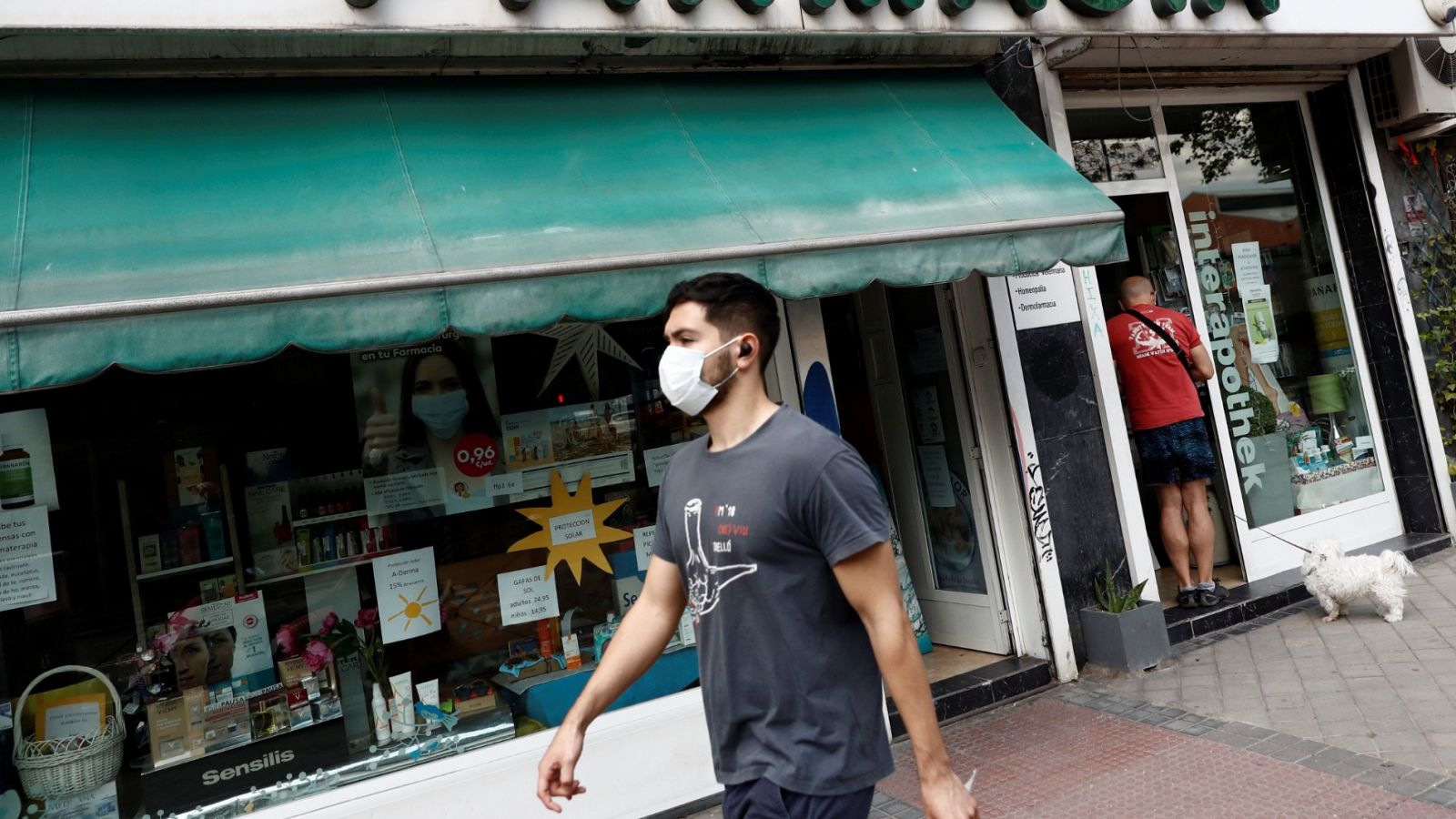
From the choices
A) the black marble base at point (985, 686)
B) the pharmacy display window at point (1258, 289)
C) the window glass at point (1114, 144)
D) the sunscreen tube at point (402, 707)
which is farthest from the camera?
the pharmacy display window at point (1258, 289)

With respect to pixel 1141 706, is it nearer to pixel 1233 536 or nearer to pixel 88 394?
pixel 1233 536

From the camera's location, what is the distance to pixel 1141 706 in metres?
5.03

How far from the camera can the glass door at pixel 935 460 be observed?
5.89m

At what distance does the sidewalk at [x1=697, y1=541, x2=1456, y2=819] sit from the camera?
12.7ft

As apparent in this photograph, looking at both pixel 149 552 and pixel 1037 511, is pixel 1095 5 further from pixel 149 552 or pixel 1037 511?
pixel 149 552

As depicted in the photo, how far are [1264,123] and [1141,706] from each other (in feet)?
16.5

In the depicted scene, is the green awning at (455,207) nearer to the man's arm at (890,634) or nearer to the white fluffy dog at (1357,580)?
the man's arm at (890,634)

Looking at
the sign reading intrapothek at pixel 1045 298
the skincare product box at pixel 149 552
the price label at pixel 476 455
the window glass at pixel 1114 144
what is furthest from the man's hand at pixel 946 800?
the window glass at pixel 1114 144

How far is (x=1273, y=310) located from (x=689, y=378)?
675 centimetres

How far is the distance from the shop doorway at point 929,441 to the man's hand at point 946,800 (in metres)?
3.94

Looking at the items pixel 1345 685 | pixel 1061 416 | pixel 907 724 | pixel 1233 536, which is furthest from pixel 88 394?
pixel 1233 536

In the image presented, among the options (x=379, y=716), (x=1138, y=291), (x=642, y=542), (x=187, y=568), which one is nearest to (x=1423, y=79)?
(x=1138, y=291)

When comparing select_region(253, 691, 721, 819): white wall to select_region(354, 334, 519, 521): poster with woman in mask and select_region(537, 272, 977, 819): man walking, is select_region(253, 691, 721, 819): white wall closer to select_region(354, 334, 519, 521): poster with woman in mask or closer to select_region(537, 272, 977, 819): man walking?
select_region(354, 334, 519, 521): poster with woman in mask

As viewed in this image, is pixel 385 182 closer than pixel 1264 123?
Yes
